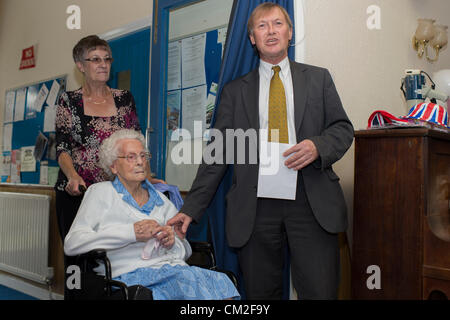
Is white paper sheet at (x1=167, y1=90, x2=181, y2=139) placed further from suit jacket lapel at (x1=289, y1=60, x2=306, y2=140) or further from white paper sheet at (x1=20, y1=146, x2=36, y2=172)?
white paper sheet at (x1=20, y1=146, x2=36, y2=172)

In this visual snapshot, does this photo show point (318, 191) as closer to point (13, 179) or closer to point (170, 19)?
point (170, 19)

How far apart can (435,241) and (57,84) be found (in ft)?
11.7

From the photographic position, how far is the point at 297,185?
189 centimetres

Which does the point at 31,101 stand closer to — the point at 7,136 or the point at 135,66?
the point at 7,136

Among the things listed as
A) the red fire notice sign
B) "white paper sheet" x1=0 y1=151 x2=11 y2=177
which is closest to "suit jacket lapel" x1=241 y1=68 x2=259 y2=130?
the red fire notice sign

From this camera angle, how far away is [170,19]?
3225 mm

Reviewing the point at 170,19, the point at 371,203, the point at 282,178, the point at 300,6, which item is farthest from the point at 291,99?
the point at 170,19

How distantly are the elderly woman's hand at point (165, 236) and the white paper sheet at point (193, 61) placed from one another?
133 cm

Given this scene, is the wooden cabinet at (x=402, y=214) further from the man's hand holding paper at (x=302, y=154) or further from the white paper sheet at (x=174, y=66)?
the white paper sheet at (x=174, y=66)

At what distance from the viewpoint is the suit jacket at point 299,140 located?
1.82 metres

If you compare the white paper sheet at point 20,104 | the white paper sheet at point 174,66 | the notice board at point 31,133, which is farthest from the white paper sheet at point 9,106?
the white paper sheet at point 174,66

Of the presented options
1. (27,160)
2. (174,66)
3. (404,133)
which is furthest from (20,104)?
(404,133)

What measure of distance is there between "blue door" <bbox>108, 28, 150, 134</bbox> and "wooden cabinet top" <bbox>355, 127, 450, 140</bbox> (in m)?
2.00

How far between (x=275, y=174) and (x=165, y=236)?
528 millimetres
